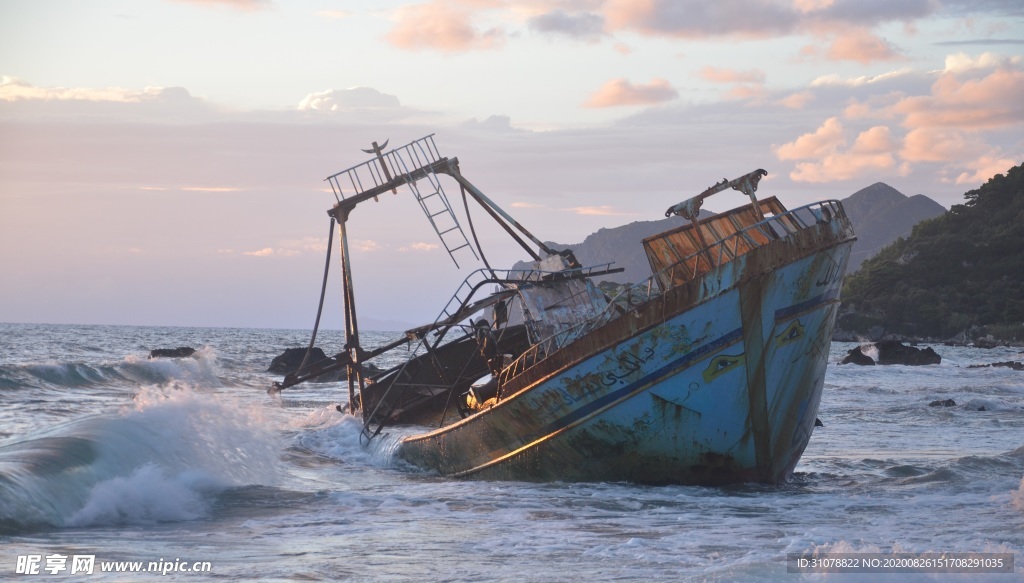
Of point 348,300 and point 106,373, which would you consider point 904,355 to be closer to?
point 106,373

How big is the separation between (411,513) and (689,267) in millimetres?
4950

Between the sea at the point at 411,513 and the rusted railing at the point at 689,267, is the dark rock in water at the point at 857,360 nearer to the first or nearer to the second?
the sea at the point at 411,513

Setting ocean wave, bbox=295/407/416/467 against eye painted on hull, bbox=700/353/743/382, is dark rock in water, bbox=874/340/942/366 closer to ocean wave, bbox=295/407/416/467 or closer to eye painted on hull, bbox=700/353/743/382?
ocean wave, bbox=295/407/416/467

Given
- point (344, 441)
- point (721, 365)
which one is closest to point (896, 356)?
point (344, 441)

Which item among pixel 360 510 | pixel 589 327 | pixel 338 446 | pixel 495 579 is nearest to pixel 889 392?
pixel 338 446

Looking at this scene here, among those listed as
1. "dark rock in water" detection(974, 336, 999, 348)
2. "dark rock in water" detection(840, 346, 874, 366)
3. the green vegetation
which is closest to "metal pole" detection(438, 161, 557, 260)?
"dark rock in water" detection(840, 346, 874, 366)

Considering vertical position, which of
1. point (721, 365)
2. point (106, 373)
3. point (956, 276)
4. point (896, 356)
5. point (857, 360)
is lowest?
point (106, 373)

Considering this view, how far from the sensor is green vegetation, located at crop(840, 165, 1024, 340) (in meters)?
101

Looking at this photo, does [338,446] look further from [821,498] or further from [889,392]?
[889,392]

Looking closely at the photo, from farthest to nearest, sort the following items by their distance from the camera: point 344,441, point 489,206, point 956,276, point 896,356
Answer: point 956,276, point 896,356, point 344,441, point 489,206

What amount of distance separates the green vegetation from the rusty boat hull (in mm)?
90370

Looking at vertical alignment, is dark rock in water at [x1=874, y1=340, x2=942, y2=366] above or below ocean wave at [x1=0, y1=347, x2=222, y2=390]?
above

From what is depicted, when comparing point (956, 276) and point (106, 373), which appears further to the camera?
point (956, 276)

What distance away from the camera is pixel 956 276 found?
108062mm
